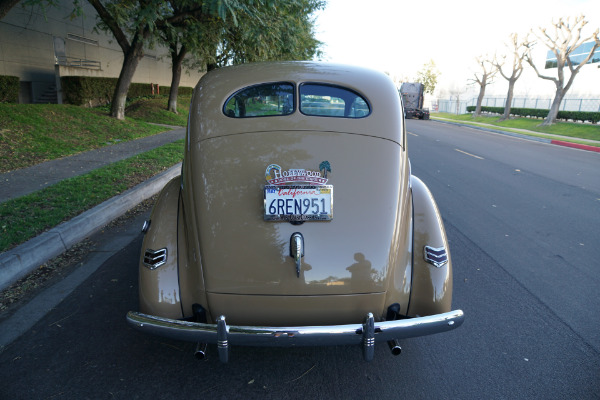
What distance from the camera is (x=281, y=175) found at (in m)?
2.56

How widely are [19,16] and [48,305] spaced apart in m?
19.9

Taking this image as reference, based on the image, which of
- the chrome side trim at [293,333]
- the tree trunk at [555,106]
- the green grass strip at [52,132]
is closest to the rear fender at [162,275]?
the chrome side trim at [293,333]

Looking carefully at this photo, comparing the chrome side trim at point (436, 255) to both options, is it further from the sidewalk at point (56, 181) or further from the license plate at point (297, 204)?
the sidewalk at point (56, 181)

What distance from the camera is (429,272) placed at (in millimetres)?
2559

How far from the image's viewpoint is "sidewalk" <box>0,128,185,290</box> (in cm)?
368

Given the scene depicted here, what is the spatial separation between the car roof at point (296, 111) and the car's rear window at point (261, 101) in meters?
0.05

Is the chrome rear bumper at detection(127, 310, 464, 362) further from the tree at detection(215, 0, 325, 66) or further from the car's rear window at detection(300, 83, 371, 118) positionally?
the tree at detection(215, 0, 325, 66)

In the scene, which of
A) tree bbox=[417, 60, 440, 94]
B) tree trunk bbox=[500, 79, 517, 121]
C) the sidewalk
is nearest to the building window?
the sidewalk

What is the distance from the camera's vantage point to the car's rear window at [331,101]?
3.11 meters

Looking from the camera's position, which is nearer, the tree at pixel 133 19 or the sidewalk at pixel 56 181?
the sidewalk at pixel 56 181

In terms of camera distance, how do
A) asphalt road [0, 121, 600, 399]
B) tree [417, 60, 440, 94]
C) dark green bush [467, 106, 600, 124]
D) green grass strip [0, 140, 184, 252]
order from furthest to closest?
tree [417, 60, 440, 94] → dark green bush [467, 106, 600, 124] → green grass strip [0, 140, 184, 252] → asphalt road [0, 121, 600, 399]

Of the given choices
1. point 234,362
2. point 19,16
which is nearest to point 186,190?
point 234,362

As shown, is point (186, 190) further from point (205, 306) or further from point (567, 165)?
point (567, 165)

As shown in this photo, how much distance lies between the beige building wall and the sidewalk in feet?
33.0
